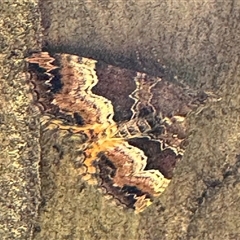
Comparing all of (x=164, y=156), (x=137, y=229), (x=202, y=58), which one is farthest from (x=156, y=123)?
(x=137, y=229)

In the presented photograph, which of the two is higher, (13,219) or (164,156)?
(164,156)

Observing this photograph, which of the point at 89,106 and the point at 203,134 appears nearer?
the point at 89,106

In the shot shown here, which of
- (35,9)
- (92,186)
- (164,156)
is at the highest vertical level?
(35,9)

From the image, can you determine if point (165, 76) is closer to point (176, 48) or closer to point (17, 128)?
point (176, 48)

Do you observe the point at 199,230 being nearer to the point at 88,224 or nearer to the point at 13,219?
the point at 88,224

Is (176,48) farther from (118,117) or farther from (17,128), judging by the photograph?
(17,128)

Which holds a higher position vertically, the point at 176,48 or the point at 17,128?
the point at 176,48

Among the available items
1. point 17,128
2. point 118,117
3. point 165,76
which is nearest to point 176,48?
point 165,76
